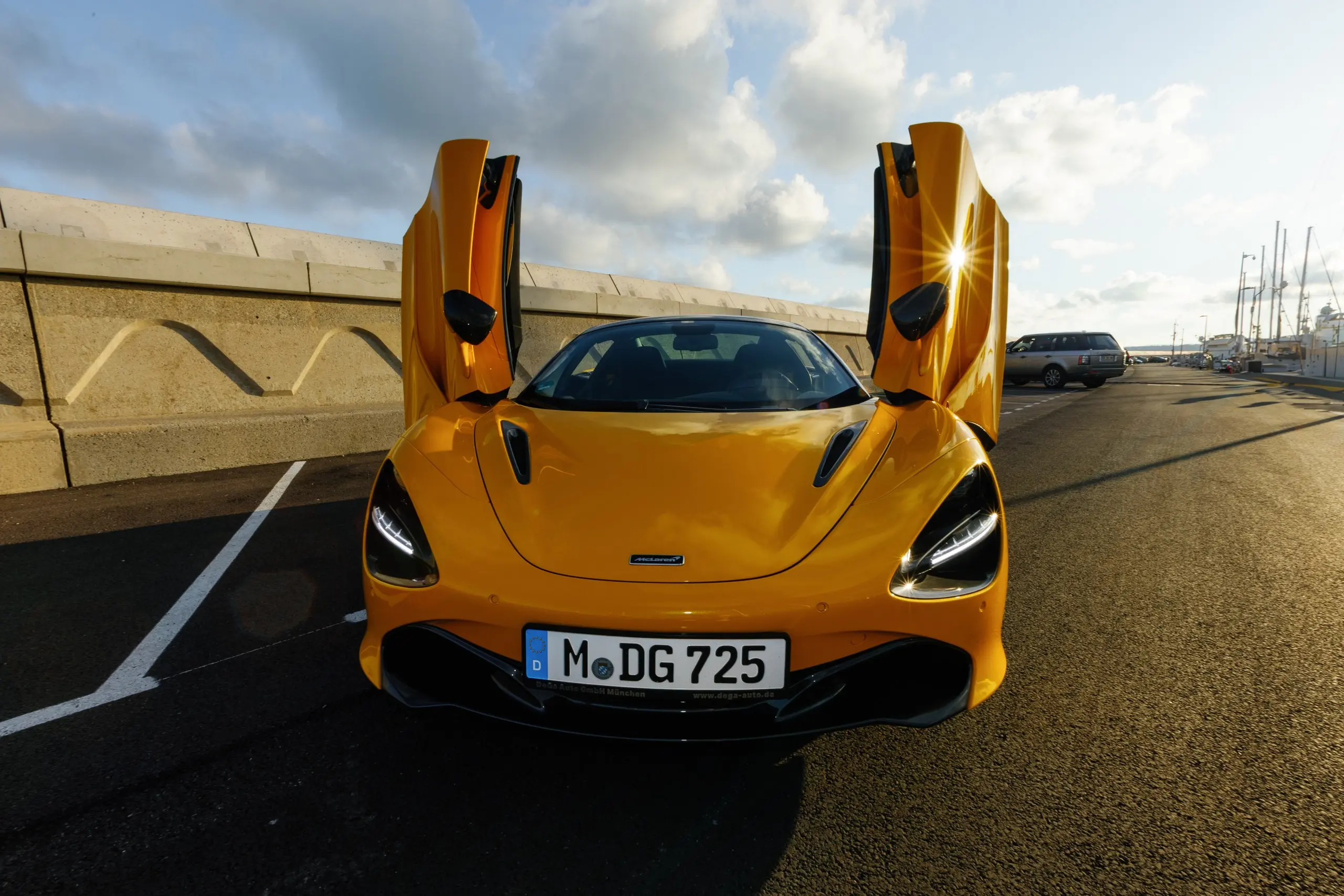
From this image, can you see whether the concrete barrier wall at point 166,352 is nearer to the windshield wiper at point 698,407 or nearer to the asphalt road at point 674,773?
the asphalt road at point 674,773

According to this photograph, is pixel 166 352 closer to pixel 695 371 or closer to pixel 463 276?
pixel 463 276

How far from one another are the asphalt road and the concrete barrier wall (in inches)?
91.1

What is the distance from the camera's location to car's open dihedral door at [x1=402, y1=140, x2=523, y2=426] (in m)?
3.04

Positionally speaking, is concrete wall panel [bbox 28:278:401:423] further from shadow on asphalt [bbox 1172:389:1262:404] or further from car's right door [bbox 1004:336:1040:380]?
car's right door [bbox 1004:336:1040:380]

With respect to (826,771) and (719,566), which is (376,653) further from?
(826,771)

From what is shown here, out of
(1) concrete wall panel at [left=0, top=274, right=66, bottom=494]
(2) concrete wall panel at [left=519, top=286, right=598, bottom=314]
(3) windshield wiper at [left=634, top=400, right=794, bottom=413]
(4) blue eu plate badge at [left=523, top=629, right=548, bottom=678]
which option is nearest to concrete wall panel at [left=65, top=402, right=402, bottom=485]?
(1) concrete wall panel at [left=0, top=274, right=66, bottom=494]

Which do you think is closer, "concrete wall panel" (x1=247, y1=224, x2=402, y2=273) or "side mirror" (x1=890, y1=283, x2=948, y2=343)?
"side mirror" (x1=890, y1=283, x2=948, y2=343)

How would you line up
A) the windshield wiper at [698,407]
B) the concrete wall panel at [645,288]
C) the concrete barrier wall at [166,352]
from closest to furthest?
the windshield wiper at [698,407] → the concrete barrier wall at [166,352] → the concrete wall panel at [645,288]

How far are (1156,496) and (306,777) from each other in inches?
219

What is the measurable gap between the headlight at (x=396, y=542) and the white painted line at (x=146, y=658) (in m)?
1.11

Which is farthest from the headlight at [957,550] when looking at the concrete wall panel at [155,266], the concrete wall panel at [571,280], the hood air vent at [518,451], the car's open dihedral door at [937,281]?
the concrete wall panel at [571,280]

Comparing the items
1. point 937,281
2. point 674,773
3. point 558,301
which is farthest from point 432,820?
point 558,301

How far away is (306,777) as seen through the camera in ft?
6.07

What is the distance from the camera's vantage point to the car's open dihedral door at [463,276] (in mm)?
3035
